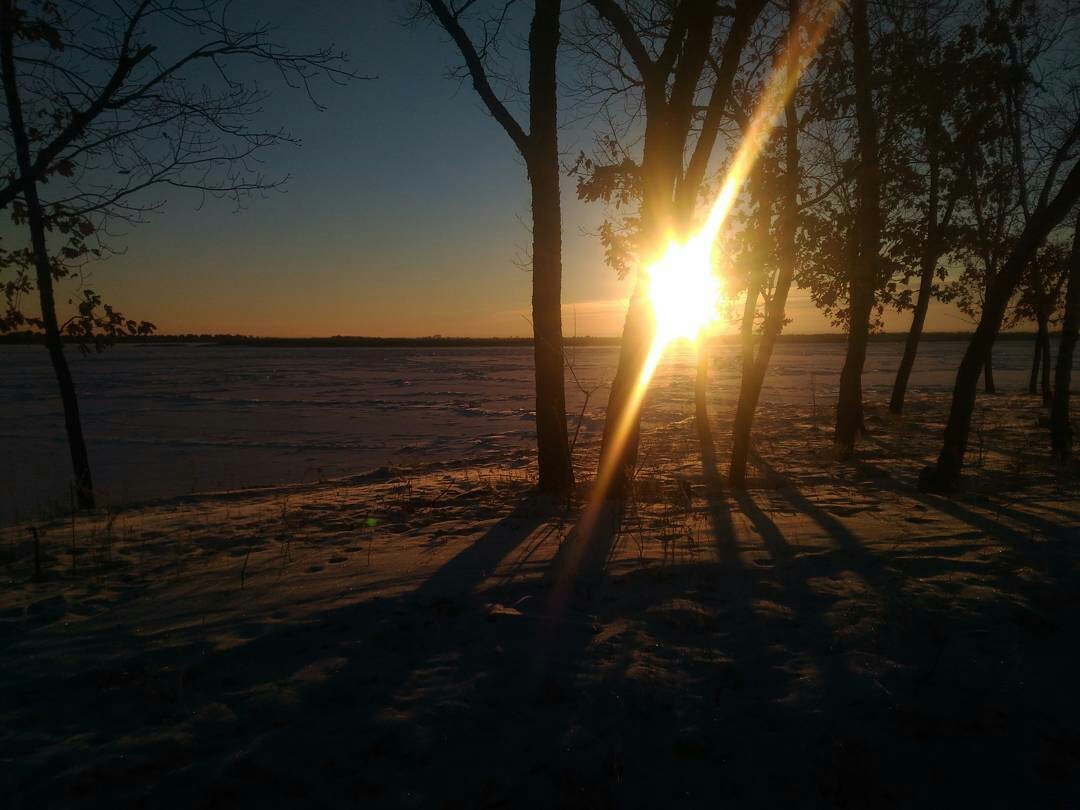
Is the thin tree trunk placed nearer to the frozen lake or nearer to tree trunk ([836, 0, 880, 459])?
tree trunk ([836, 0, 880, 459])

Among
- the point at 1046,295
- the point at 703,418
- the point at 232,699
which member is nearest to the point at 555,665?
the point at 232,699

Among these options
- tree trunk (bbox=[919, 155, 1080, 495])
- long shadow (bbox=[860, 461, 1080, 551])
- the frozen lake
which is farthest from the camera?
the frozen lake

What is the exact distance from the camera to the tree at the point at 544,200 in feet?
21.6

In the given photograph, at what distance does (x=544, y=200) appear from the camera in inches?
267

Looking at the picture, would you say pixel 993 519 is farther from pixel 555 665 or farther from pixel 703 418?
pixel 703 418

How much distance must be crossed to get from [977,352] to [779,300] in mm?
2438

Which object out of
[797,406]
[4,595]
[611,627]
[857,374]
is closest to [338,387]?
[797,406]

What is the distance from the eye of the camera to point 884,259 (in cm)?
1100

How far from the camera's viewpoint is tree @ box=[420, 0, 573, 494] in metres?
6.58

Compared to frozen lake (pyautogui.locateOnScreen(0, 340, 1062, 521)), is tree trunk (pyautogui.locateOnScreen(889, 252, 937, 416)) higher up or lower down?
higher up

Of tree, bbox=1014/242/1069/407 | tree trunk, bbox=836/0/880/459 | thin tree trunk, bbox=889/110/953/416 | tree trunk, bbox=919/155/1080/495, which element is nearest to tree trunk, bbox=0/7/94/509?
tree trunk, bbox=919/155/1080/495

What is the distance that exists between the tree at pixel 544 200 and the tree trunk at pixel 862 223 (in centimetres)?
474

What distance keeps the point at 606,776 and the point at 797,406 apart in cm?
1946

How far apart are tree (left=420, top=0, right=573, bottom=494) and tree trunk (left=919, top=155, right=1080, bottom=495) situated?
413 cm
